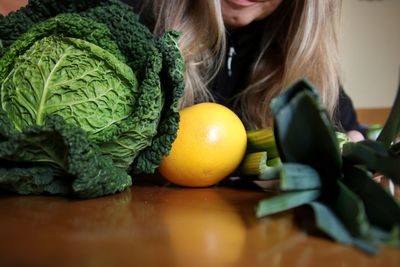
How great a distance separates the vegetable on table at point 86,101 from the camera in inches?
20.0

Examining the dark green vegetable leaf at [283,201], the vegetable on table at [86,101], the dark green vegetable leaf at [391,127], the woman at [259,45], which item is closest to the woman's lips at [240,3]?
the woman at [259,45]

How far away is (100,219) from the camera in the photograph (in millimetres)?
458

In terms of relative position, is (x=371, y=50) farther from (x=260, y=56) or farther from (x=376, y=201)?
(x=376, y=201)

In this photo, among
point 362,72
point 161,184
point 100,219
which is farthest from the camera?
point 362,72

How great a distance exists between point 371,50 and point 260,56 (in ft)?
4.77

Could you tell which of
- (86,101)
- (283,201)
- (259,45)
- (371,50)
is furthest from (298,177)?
(371,50)

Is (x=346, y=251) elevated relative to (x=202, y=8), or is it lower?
lower

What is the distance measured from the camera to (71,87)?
0.56 meters

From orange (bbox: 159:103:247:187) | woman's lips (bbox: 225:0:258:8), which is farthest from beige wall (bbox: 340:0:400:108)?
orange (bbox: 159:103:247:187)

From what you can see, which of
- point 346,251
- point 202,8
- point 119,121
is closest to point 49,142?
point 119,121

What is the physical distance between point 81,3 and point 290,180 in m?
0.48

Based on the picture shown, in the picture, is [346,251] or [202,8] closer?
[346,251]

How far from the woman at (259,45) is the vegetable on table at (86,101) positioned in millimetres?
307

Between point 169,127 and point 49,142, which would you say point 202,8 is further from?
point 49,142
